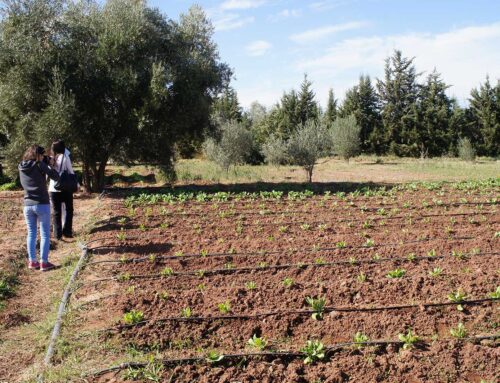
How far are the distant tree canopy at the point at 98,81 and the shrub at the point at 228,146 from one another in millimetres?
6697

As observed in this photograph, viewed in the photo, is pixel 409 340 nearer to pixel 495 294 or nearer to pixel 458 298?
pixel 458 298

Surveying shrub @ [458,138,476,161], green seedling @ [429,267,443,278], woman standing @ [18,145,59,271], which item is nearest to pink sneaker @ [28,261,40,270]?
woman standing @ [18,145,59,271]

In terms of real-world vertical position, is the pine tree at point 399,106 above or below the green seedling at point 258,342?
above

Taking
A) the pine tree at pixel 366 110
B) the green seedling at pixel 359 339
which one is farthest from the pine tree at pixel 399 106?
the green seedling at pixel 359 339

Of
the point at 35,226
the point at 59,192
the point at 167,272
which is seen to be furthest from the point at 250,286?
the point at 59,192

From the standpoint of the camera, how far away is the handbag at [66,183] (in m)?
9.52

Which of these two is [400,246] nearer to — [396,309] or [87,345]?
[396,309]

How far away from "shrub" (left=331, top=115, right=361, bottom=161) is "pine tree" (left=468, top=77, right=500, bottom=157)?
13962 mm

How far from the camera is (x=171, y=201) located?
14.1 m

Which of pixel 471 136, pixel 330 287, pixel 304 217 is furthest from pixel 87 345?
pixel 471 136

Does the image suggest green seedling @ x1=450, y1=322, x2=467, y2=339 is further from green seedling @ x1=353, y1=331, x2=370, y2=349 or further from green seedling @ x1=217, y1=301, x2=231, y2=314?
green seedling @ x1=217, y1=301, x2=231, y2=314

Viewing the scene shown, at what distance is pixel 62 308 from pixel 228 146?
73.2 feet

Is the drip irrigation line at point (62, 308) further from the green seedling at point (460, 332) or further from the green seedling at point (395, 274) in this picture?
the green seedling at point (395, 274)

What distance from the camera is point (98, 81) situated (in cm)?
1752
